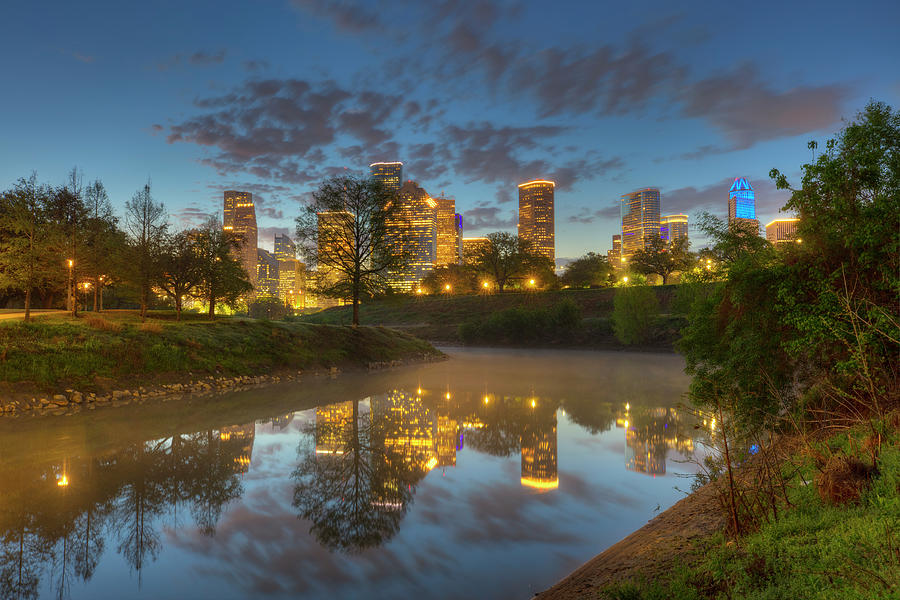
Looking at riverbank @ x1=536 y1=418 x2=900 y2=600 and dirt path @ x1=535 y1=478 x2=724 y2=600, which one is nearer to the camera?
riverbank @ x1=536 y1=418 x2=900 y2=600

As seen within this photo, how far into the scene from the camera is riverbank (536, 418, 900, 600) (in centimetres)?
417

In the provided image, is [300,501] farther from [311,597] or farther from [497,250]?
[497,250]

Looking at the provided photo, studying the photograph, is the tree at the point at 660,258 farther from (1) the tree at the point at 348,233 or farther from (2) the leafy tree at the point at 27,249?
(2) the leafy tree at the point at 27,249

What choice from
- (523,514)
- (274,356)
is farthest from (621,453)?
(274,356)

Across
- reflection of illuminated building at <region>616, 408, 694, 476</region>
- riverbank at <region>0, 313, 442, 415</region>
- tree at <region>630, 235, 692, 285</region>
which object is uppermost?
tree at <region>630, 235, 692, 285</region>

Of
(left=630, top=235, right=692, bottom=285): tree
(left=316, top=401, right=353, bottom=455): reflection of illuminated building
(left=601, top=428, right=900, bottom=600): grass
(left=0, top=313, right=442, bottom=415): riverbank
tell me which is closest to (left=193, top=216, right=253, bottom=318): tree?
(left=0, top=313, right=442, bottom=415): riverbank

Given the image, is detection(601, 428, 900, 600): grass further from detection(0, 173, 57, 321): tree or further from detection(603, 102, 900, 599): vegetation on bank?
detection(0, 173, 57, 321): tree

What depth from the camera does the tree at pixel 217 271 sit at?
34250mm

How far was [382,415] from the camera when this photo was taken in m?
17.9

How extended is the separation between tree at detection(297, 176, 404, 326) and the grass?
1266 inches

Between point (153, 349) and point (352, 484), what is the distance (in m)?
16.2

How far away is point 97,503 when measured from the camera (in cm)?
849

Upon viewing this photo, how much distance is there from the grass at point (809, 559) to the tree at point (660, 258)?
10331 centimetres

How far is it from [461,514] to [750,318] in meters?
8.24
